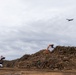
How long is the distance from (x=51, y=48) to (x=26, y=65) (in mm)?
3689

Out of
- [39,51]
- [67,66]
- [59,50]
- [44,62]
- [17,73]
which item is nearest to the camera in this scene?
[17,73]

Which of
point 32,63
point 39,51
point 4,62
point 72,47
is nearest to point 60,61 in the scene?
point 32,63

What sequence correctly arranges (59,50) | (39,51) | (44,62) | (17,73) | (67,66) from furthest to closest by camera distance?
(39,51)
(59,50)
(44,62)
(67,66)
(17,73)

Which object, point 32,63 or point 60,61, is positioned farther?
point 32,63

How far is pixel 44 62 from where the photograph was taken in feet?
63.7

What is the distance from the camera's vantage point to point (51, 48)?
76.1 feet

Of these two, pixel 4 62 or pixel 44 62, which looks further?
pixel 4 62

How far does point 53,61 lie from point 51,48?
4466mm

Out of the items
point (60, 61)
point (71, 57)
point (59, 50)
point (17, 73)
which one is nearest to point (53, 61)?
point (60, 61)

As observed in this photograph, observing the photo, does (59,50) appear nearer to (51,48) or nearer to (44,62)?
(51,48)

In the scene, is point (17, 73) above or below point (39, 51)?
below

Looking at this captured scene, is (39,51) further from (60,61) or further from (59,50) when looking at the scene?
(60,61)

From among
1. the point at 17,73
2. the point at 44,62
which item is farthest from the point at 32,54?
the point at 17,73

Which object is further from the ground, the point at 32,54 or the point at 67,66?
the point at 32,54
